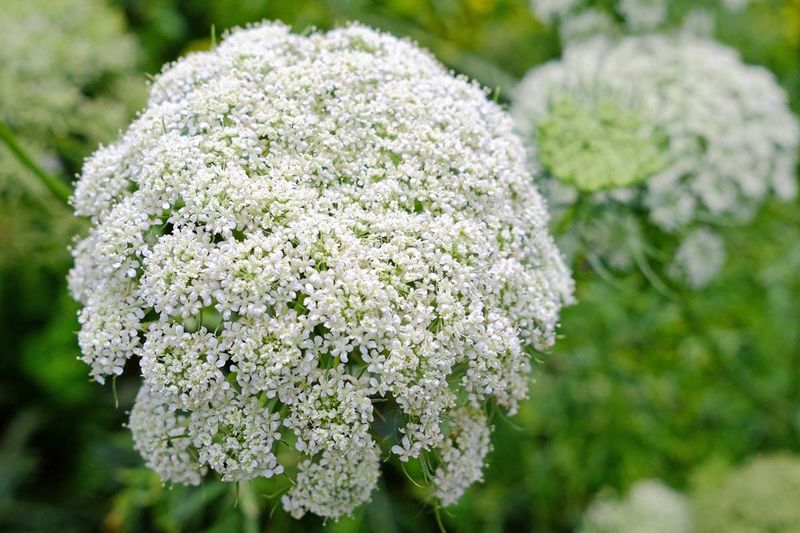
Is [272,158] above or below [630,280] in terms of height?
below

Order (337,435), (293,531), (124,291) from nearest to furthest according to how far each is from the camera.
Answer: (337,435) < (124,291) < (293,531)

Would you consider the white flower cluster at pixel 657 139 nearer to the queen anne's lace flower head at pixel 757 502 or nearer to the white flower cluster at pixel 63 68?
the queen anne's lace flower head at pixel 757 502

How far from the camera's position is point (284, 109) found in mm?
2605

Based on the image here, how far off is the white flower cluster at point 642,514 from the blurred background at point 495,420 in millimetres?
129

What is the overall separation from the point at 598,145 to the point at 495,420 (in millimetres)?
1903

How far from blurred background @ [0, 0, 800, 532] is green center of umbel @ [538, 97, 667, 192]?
1.16m

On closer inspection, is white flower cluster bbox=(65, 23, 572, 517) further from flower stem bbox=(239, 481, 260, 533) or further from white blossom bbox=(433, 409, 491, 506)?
flower stem bbox=(239, 481, 260, 533)

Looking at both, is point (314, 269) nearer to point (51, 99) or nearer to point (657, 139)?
point (657, 139)

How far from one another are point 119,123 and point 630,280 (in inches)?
137

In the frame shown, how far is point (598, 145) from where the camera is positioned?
337 centimetres

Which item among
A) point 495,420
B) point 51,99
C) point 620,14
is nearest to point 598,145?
point 620,14

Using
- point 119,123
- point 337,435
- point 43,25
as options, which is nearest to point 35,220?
point 119,123

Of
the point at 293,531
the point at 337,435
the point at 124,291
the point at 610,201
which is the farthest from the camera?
the point at 293,531

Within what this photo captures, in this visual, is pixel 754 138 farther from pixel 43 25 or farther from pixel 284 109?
pixel 43 25
